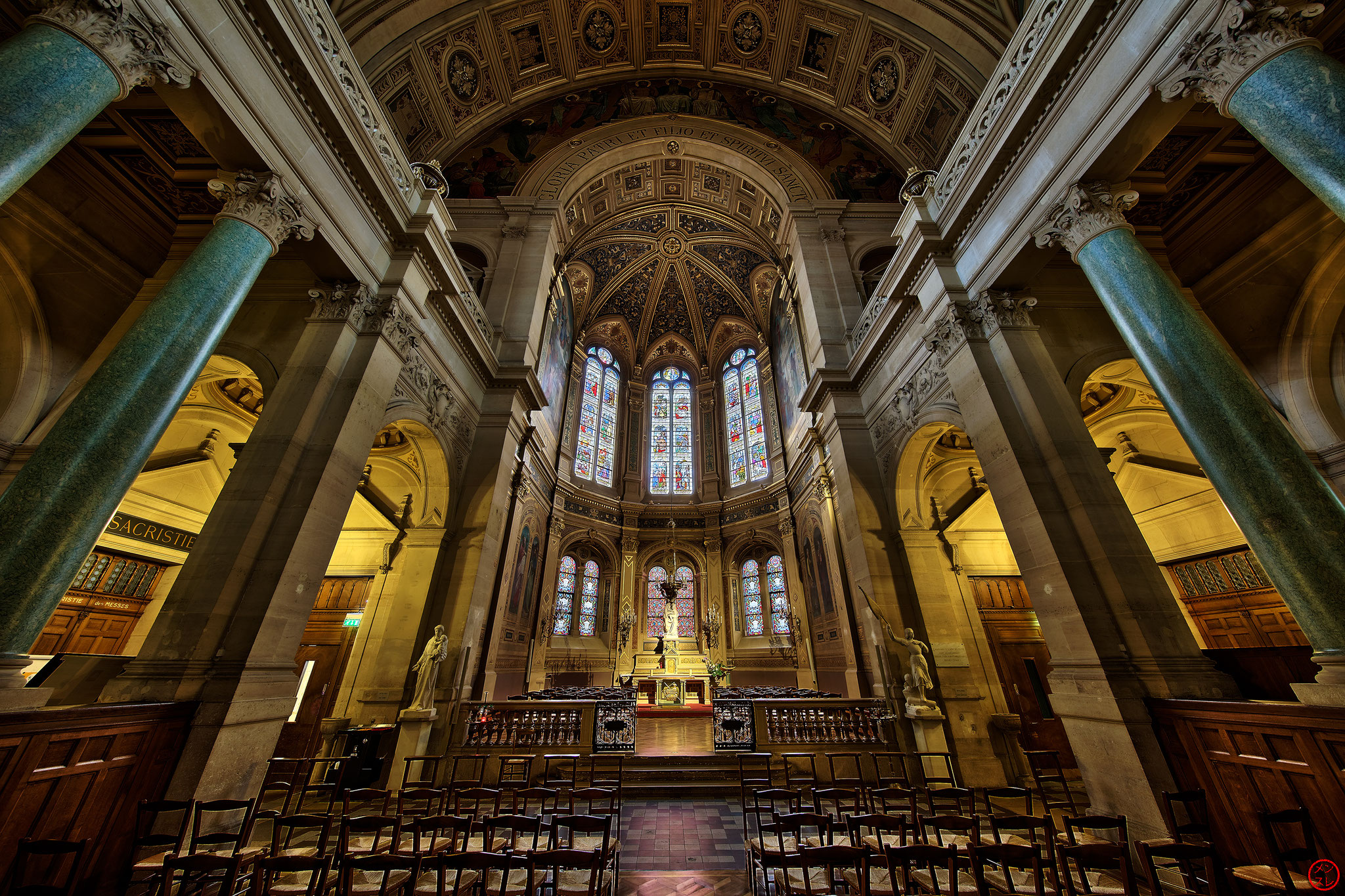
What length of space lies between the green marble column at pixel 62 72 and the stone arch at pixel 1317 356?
12.6 metres

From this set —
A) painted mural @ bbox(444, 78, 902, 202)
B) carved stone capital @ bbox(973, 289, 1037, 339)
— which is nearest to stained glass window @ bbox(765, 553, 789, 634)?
carved stone capital @ bbox(973, 289, 1037, 339)

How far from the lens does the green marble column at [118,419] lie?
10.9ft

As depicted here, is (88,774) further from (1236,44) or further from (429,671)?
(1236,44)

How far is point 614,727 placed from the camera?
8008mm

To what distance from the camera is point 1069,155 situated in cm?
566

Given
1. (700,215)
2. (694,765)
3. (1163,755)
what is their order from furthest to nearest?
(700,215)
(694,765)
(1163,755)

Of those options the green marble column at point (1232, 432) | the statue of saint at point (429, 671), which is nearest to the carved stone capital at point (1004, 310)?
the green marble column at point (1232, 432)

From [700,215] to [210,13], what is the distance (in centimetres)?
1519

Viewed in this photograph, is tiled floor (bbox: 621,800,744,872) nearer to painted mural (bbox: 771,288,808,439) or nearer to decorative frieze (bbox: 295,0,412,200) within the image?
decorative frieze (bbox: 295,0,412,200)

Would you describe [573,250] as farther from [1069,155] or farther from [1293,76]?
[1293,76]

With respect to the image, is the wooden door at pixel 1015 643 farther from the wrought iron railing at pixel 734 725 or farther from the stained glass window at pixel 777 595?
the stained glass window at pixel 777 595

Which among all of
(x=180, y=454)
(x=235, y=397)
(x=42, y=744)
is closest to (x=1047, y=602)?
(x=42, y=744)

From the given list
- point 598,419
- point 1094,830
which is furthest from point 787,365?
point 1094,830

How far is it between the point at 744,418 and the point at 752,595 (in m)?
7.02
